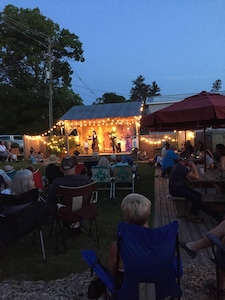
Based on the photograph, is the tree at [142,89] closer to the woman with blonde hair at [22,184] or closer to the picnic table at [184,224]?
the picnic table at [184,224]

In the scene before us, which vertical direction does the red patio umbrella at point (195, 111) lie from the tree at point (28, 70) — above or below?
below

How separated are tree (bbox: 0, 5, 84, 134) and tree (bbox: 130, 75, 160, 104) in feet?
130

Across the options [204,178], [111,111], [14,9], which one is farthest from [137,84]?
[204,178]

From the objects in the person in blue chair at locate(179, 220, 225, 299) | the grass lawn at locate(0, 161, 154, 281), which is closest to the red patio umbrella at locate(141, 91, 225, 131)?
the grass lawn at locate(0, 161, 154, 281)

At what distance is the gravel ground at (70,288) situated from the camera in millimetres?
2896

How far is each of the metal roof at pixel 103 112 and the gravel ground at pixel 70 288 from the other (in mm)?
16336

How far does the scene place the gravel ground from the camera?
2896mm

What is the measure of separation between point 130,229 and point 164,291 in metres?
0.54

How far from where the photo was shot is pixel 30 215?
3.79 m

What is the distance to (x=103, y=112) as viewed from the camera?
2055 centimetres

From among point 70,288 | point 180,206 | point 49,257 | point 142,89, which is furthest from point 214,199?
point 142,89

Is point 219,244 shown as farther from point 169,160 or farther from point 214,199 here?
point 169,160

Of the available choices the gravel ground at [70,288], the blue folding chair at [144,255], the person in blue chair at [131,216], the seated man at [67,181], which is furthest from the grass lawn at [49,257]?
the blue folding chair at [144,255]

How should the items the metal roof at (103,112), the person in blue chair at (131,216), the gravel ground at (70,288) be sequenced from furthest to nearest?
the metal roof at (103,112) < the gravel ground at (70,288) < the person in blue chair at (131,216)
